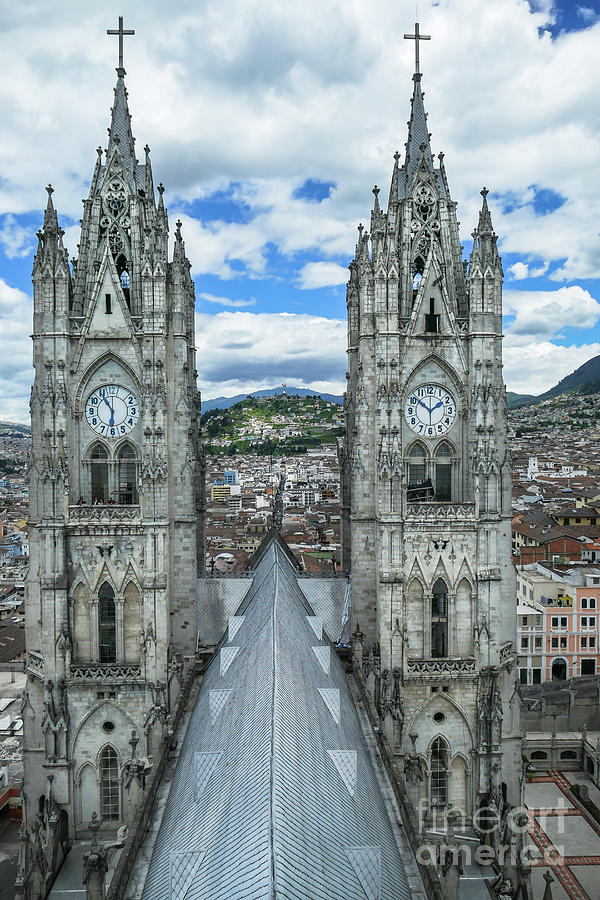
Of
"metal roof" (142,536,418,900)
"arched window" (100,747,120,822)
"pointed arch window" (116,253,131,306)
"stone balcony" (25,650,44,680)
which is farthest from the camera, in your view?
"pointed arch window" (116,253,131,306)

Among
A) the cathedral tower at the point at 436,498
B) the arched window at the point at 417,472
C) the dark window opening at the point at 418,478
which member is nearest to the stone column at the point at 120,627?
the cathedral tower at the point at 436,498

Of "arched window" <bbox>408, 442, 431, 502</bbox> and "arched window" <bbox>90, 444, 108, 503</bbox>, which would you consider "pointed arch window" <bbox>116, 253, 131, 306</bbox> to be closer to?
"arched window" <bbox>90, 444, 108, 503</bbox>

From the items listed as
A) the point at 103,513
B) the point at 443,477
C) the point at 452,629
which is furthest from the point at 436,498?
the point at 103,513

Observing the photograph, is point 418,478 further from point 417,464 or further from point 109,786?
point 109,786

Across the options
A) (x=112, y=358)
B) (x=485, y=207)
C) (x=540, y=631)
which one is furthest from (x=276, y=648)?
(x=540, y=631)

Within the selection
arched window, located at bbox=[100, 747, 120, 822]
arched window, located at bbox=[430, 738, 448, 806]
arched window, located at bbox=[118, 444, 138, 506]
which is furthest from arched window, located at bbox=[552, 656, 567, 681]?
arched window, located at bbox=[118, 444, 138, 506]

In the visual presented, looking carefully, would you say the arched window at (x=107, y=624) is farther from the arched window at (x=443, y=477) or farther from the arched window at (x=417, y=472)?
the arched window at (x=443, y=477)

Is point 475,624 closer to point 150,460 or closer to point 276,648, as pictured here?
point 276,648
